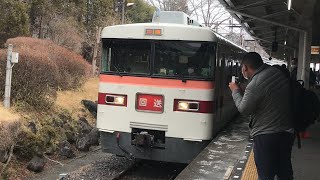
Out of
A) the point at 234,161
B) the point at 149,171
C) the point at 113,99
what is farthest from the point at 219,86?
the point at 149,171

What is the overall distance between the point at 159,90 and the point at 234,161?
1.92 metres

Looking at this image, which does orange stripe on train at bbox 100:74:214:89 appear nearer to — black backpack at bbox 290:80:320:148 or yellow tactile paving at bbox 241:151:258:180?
yellow tactile paving at bbox 241:151:258:180

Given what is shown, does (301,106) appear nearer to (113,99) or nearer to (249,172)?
(249,172)

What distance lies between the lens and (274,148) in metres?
3.99

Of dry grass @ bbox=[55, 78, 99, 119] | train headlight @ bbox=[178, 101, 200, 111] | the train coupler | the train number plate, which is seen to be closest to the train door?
train headlight @ bbox=[178, 101, 200, 111]

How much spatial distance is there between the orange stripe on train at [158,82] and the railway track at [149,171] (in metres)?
1.82

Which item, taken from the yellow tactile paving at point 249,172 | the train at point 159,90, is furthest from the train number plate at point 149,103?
the yellow tactile paving at point 249,172

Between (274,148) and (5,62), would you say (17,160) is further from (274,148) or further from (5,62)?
(274,148)

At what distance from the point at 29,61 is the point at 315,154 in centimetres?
705

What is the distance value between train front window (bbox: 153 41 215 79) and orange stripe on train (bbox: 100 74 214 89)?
11 cm

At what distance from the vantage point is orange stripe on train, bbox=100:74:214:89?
7.86 metres

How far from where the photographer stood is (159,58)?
8.13 metres

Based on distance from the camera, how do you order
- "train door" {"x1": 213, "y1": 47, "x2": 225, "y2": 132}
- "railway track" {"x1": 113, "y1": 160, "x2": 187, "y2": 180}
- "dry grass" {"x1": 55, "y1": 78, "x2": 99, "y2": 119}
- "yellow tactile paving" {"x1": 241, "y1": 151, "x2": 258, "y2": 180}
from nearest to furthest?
1. "yellow tactile paving" {"x1": 241, "y1": 151, "x2": 258, "y2": 180}
2. "train door" {"x1": 213, "y1": 47, "x2": 225, "y2": 132}
3. "railway track" {"x1": 113, "y1": 160, "x2": 187, "y2": 180}
4. "dry grass" {"x1": 55, "y1": 78, "x2": 99, "y2": 119}

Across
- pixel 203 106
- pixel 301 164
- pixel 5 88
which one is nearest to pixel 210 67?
pixel 203 106
